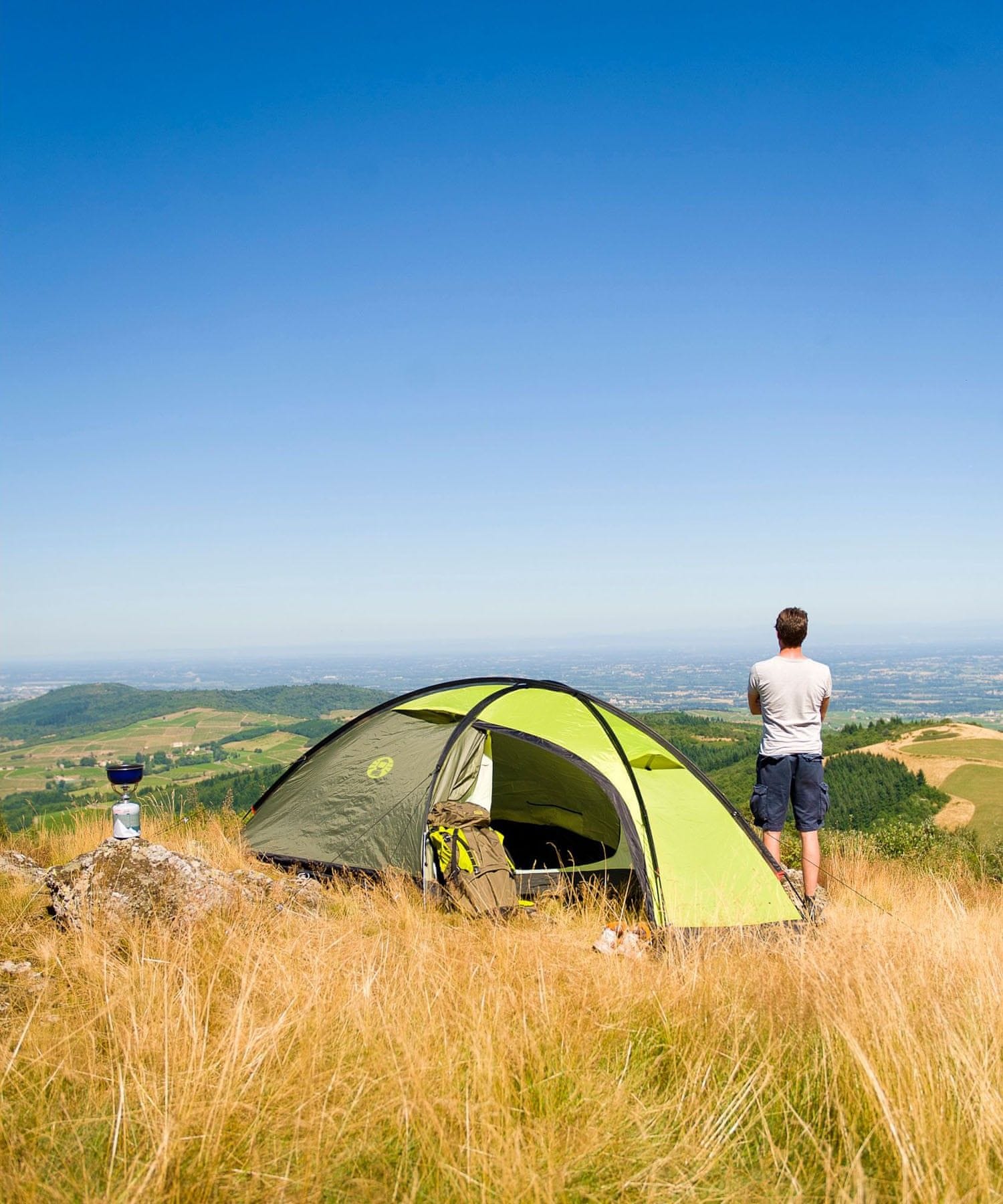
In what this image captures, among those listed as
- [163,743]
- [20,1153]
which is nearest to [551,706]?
[20,1153]

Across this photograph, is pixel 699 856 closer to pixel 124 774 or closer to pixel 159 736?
pixel 124 774

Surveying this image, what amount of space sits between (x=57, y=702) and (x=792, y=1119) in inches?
4272

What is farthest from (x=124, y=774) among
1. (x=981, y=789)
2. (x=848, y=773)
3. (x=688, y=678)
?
(x=688, y=678)

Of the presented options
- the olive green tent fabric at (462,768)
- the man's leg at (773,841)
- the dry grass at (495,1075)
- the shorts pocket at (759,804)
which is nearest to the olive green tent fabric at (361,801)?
the olive green tent fabric at (462,768)

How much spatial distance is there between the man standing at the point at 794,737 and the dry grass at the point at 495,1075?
6.97 ft

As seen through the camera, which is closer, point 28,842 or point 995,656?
point 28,842

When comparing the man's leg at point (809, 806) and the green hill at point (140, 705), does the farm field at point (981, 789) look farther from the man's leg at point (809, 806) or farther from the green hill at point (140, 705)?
the green hill at point (140, 705)

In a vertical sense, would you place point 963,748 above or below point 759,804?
below

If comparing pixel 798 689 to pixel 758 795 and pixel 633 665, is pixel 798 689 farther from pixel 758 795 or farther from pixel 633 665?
pixel 633 665

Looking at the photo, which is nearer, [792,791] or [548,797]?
[792,791]

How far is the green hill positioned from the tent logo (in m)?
63.6

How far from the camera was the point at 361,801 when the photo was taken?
22.3 feet

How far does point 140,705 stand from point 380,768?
91.4 m

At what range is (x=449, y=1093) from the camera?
2547 mm
